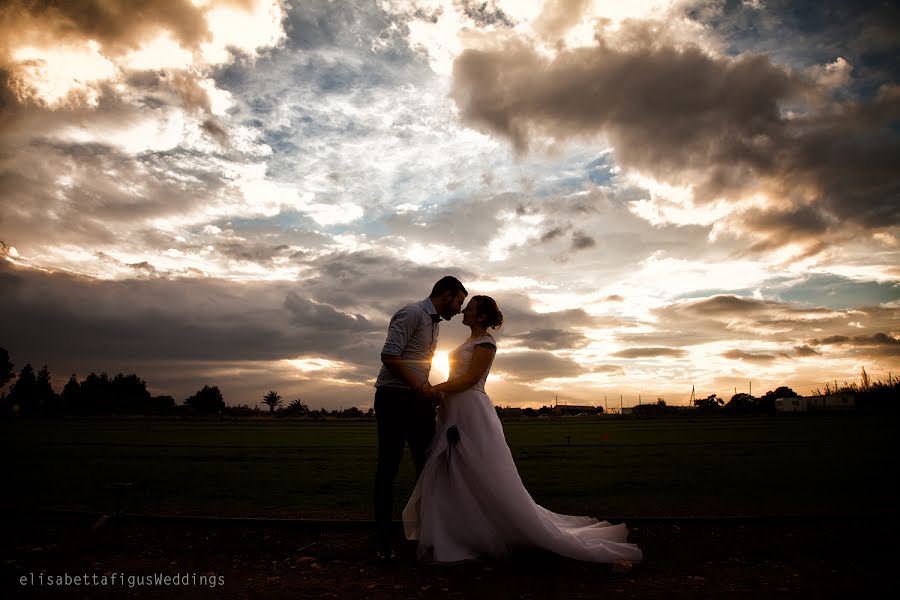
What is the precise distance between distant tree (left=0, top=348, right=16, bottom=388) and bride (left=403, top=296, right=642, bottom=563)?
447ft

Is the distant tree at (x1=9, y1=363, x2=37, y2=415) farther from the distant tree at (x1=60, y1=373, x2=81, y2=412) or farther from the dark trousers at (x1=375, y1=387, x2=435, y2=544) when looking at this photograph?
the dark trousers at (x1=375, y1=387, x2=435, y2=544)

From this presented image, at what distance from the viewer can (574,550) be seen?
463cm

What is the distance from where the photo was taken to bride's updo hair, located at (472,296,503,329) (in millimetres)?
5254

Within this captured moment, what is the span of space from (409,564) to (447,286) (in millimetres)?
2444

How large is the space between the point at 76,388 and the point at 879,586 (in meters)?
170

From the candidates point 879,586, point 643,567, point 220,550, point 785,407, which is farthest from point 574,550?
point 785,407

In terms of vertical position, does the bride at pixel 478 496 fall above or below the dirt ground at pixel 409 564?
above

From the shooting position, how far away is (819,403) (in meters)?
101

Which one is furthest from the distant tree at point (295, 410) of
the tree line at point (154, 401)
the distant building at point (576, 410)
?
the distant building at point (576, 410)

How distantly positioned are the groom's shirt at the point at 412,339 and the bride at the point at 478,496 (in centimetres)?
30

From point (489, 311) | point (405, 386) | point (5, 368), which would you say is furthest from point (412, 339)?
point (5, 368)

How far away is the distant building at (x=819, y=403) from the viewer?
92.2 metres

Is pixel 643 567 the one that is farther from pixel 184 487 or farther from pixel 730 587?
pixel 184 487

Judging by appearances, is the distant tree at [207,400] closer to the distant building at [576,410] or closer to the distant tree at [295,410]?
the distant tree at [295,410]
